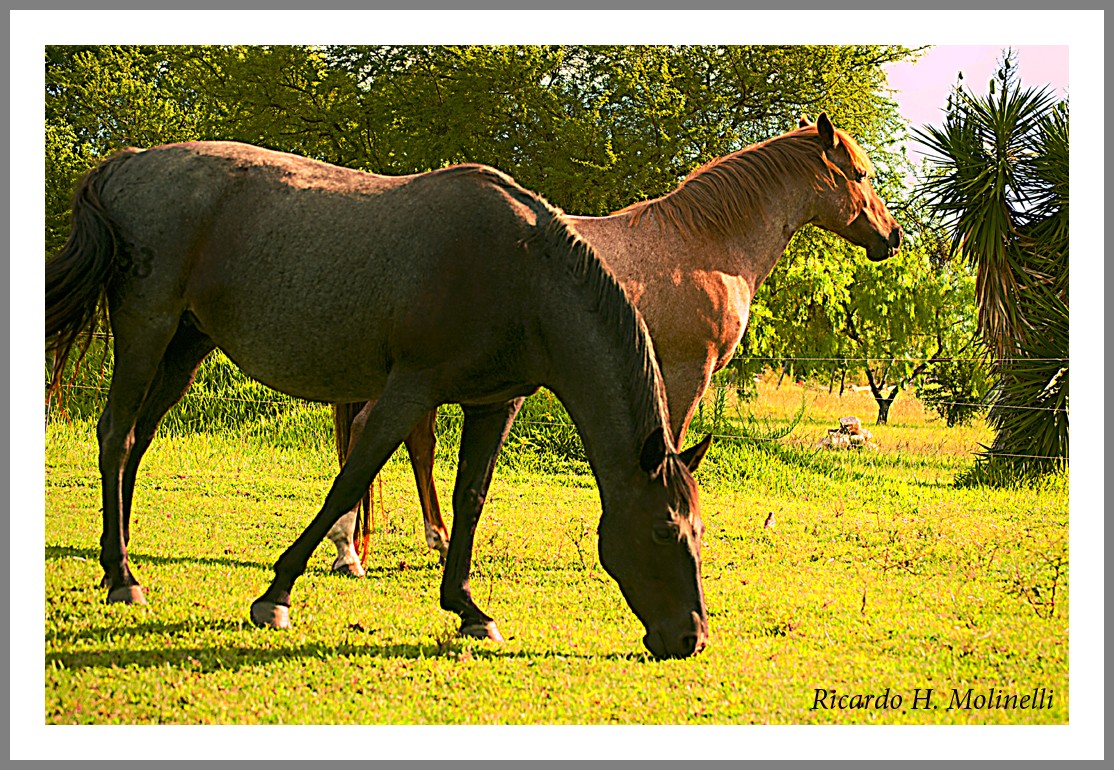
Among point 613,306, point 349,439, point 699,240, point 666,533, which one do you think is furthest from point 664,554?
point 349,439

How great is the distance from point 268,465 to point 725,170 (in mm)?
5457

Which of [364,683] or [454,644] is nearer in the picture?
[364,683]

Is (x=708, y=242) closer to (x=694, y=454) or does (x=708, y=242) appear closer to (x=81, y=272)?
(x=694, y=454)

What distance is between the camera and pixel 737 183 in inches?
230

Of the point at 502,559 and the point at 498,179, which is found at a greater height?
the point at 498,179

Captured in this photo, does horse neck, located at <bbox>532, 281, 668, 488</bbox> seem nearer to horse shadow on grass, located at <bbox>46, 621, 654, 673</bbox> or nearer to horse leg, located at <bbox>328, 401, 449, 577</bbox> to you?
horse shadow on grass, located at <bbox>46, 621, 654, 673</bbox>

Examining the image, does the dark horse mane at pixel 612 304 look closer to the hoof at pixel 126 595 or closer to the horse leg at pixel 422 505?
the horse leg at pixel 422 505

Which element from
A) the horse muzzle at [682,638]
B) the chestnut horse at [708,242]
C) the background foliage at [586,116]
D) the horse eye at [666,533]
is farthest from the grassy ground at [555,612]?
the background foliage at [586,116]

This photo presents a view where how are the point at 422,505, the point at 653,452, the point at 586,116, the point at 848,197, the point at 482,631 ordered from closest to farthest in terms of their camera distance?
1. the point at 653,452
2. the point at 482,631
3. the point at 848,197
4. the point at 422,505
5. the point at 586,116

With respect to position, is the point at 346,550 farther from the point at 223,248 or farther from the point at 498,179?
the point at 498,179

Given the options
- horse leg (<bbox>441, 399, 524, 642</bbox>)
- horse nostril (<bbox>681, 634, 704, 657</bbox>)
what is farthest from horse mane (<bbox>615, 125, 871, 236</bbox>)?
horse nostril (<bbox>681, 634, 704, 657</bbox>)

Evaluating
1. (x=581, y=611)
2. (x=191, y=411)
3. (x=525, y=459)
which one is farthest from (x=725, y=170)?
(x=191, y=411)

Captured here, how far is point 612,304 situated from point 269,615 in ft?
6.51

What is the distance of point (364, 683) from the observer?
4062 mm
